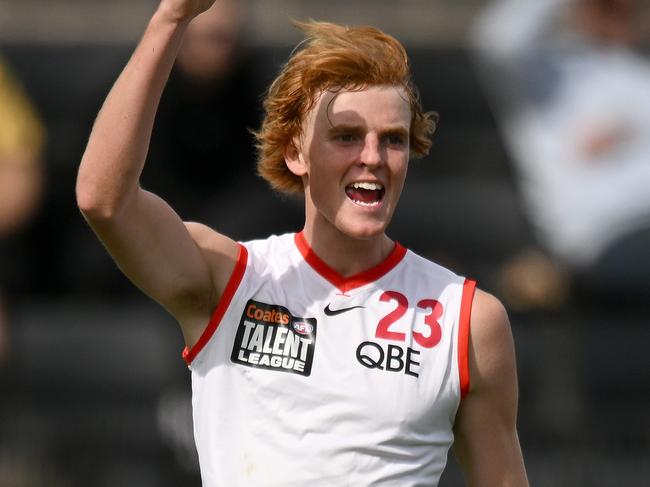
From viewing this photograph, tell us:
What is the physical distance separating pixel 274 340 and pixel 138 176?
1.90ft

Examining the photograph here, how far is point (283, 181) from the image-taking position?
3715 mm

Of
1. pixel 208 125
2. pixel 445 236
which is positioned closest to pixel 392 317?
pixel 208 125

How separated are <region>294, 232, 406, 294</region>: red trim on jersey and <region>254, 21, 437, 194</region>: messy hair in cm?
22

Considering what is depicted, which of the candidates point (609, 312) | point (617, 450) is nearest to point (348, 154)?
point (617, 450)

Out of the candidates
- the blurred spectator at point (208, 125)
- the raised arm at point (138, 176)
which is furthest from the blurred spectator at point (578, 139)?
the raised arm at point (138, 176)

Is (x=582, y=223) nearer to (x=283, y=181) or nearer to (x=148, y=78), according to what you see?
(x=283, y=181)

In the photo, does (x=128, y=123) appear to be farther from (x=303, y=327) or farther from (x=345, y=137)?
(x=303, y=327)

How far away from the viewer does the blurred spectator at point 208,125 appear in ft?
23.5

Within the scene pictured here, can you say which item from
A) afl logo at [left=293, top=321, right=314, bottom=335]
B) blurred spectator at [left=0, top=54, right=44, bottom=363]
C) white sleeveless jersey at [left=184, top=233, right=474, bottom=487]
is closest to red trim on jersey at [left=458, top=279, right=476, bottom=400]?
white sleeveless jersey at [left=184, top=233, right=474, bottom=487]

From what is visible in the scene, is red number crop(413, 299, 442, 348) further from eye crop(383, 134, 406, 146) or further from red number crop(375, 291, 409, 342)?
eye crop(383, 134, 406, 146)

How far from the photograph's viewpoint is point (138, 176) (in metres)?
3.12

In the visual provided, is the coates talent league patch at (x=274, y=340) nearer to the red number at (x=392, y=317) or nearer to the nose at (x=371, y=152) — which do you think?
the red number at (x=392, y=317)

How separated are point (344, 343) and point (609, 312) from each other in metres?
4.15

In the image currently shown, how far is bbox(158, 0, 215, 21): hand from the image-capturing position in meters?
3.07
